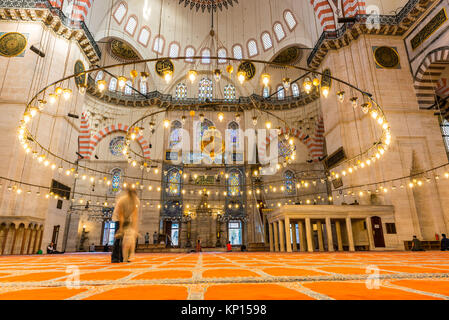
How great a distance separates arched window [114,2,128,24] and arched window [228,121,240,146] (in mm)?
9719

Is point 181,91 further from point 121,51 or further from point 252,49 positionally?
point 252,49

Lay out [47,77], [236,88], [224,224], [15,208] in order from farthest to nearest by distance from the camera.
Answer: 1. [236,88]
2. [224,224]
3. [47,77]
4. [15,208]

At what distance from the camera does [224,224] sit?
16.5m

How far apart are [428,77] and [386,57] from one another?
1.84m

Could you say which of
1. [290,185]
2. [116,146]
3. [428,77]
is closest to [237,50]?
[290,185]

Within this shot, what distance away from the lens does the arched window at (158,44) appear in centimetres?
1835

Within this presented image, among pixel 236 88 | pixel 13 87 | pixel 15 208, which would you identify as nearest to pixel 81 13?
pixel 13 87

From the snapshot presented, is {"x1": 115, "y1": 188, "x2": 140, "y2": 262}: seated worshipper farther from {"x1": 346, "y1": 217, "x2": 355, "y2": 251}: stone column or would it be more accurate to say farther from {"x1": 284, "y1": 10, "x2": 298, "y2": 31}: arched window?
{"x1": 284, "y1": 10, "x2": 298, "y2": 31}: arched window

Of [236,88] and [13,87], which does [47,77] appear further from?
[236,88]

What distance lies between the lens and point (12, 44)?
10.7m

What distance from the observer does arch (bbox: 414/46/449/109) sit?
33.8ft

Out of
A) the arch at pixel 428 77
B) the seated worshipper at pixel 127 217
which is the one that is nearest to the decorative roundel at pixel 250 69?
the arch at pixel 428 77

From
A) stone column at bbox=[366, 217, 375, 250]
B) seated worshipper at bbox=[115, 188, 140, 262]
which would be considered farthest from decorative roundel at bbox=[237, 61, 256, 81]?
seated worshipper at bbox=[115, 188, 140, 262]
